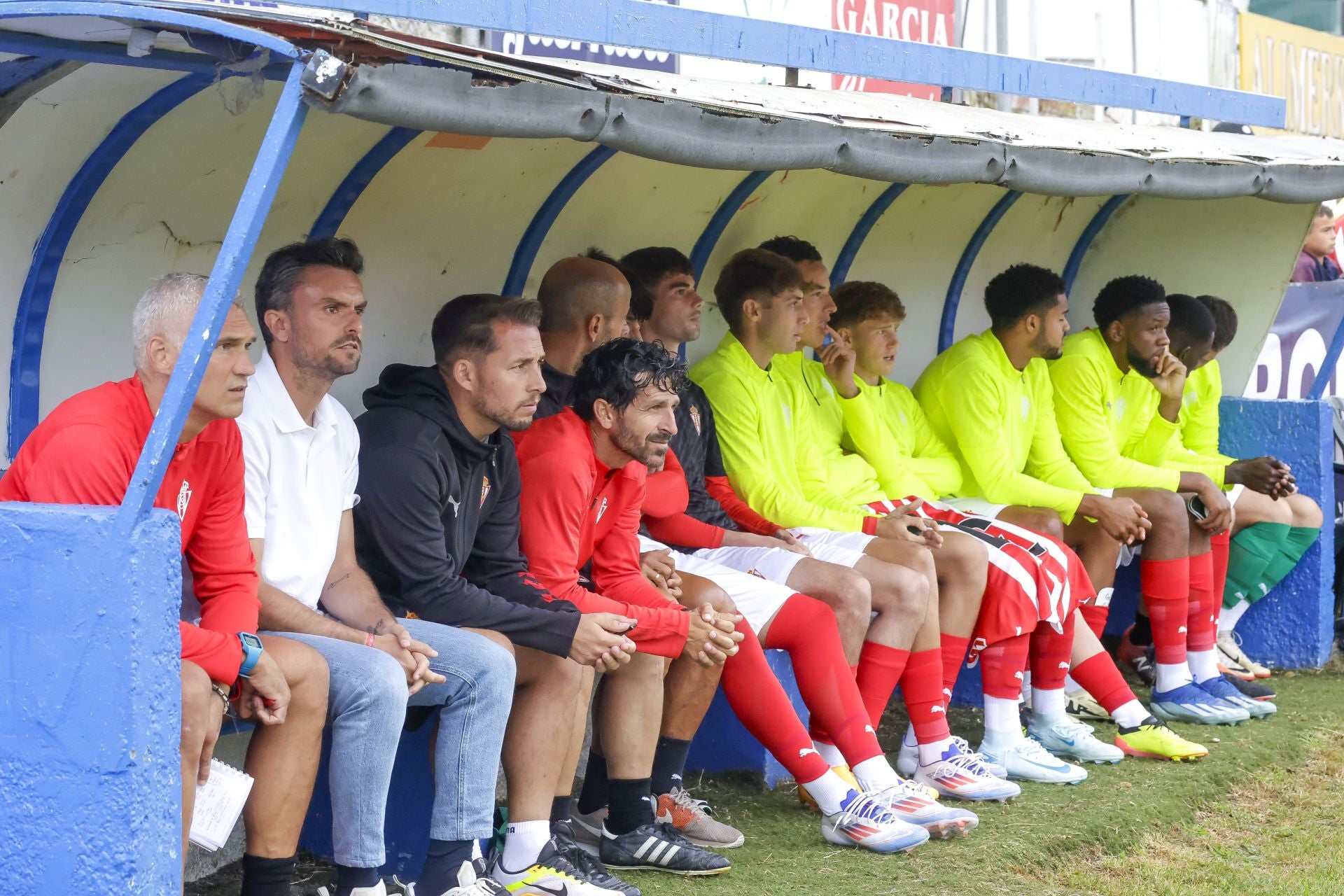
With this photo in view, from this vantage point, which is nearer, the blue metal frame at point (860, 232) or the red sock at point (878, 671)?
the red sock at point (878, 671)

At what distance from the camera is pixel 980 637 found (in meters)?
5.06

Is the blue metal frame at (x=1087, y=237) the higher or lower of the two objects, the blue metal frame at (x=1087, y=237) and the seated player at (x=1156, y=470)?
the higher

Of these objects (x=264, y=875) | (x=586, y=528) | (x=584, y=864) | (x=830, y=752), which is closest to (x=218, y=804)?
(x=264, y=875)

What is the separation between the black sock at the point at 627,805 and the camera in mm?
3906

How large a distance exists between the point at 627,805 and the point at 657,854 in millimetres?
137

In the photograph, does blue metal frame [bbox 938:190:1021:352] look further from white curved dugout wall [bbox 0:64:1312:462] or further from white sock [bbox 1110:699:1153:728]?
white sock [bbox 1110:699:1153:728]

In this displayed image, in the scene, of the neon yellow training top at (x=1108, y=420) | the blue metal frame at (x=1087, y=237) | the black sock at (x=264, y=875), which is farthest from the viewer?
the blue metal frame at (x=1087, y=237)

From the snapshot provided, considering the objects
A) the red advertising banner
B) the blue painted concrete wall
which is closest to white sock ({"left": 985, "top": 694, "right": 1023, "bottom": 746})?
the blue painted concrete wall

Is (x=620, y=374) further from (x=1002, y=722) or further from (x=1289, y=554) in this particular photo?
(x=1289, y=554)

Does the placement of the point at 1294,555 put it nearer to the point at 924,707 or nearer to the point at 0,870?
the point at 924,707

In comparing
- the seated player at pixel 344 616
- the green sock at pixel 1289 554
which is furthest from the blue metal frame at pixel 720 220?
the green sock at pixel 1289 554

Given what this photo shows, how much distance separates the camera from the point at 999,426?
5.68 metres

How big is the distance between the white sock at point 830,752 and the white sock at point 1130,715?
1.28 m

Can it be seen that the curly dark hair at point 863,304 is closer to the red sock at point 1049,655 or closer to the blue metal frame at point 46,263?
the red sock at point 1049,655
